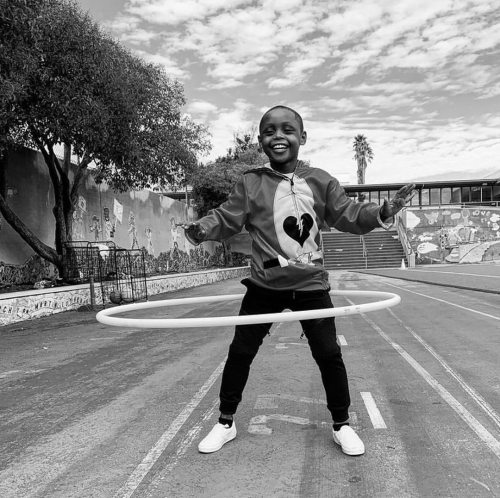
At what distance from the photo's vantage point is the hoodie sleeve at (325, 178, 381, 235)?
3270mm

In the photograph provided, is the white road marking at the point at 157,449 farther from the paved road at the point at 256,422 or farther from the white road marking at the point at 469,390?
the white road marking at the point at 469,390

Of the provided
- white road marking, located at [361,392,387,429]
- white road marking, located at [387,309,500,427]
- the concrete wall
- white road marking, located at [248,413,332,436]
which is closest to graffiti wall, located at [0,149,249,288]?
the concrete wall

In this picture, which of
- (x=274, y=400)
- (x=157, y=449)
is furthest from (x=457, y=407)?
(x=157, y=449)

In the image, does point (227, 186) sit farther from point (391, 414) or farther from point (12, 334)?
point (391, 414)

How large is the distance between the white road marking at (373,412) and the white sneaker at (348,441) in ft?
1.62

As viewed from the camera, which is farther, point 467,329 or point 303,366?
point 467,329

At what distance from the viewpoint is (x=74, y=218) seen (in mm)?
17047

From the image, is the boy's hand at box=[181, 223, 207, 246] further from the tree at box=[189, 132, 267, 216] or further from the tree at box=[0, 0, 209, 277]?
the tree at box=[189, 132, 267, 216]

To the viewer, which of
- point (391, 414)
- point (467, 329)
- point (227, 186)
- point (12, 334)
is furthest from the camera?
point (227, 186)

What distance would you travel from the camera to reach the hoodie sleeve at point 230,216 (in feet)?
11.2

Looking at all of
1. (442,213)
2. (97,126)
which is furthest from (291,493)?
(442,213)

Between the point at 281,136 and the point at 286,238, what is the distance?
2.28ft

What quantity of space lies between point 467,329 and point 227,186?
1024 inches

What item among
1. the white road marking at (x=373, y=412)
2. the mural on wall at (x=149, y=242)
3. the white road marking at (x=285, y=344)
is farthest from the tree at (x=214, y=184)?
the white road marking at (x=373, y=412)
